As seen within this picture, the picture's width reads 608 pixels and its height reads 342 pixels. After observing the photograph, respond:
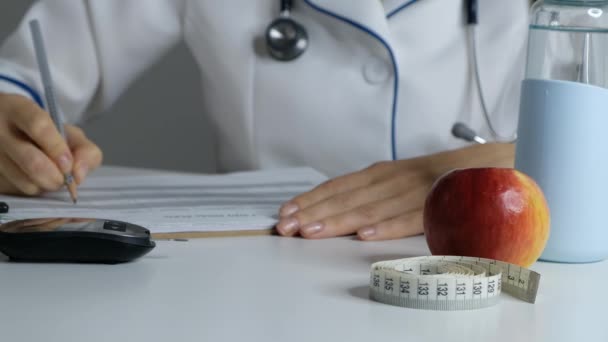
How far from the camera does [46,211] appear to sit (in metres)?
0.89

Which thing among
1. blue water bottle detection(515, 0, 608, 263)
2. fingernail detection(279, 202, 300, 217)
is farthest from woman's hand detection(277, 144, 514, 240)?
blue water bottle detection(515, 0, 608, 263)

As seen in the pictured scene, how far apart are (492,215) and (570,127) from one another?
108 mm

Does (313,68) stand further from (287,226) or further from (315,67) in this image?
(287,226)

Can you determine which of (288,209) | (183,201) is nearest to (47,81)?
(183,201)

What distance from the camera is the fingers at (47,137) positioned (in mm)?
990

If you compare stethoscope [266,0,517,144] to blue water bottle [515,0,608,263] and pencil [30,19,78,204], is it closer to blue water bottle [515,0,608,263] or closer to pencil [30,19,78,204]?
pencil [30,19,78,204]

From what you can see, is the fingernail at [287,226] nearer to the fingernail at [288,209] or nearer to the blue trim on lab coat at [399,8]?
the fingernail at [288,209]

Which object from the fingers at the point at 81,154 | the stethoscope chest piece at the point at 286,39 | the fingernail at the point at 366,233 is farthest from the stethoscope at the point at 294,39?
the fingernail at the point at 366,233

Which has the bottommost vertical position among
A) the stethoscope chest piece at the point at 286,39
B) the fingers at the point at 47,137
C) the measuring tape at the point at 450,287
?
the measuring tape at the point at 450,287

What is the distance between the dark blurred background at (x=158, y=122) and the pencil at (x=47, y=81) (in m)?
1.14

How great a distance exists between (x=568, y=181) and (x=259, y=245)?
265mm

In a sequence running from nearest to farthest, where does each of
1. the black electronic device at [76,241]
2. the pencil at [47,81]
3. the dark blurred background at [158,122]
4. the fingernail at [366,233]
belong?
the black electronic device at [76,241] → the fingernail at [366,233] → the pencil at [47,81] → the dark blurred background at [158,122]

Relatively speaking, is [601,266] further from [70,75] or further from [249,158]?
[70,75]

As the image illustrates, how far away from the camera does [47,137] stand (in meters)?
0.99
